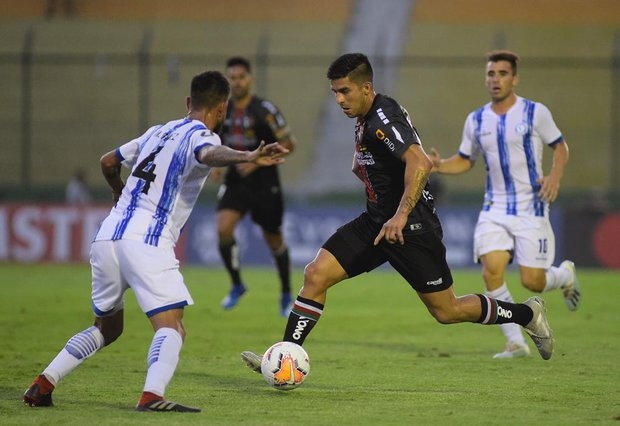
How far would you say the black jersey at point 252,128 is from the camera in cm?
1298

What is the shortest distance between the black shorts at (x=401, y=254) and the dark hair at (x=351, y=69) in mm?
1014

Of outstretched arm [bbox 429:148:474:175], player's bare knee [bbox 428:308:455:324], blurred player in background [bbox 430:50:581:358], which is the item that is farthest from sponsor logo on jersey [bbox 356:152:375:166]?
blurred player in background [bbox 430:50:581:358]

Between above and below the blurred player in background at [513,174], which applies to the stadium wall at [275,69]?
above

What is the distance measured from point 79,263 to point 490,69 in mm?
13768

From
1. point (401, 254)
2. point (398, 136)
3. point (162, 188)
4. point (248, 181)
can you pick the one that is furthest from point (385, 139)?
point (248, 181)

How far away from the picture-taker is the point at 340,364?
29.7ft

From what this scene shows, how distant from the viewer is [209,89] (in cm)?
681

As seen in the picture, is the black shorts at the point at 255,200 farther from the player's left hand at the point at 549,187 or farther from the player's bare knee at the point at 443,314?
the player's bare knee at the point at 443,314

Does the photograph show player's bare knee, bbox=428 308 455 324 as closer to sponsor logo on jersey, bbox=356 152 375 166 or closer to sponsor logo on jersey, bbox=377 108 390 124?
sponsor logo on jersey, bbox=356 152 375 166

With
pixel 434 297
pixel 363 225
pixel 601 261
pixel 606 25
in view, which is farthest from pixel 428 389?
pixel 606 25

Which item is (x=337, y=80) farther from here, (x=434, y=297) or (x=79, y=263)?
(x=79, y=263)

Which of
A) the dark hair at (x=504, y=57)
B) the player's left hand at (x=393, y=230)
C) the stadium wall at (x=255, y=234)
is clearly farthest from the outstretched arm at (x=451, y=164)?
the stadium wall at (x=255, y=234)

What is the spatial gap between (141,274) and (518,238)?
4.34 meters

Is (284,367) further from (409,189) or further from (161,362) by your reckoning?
(409,189)
